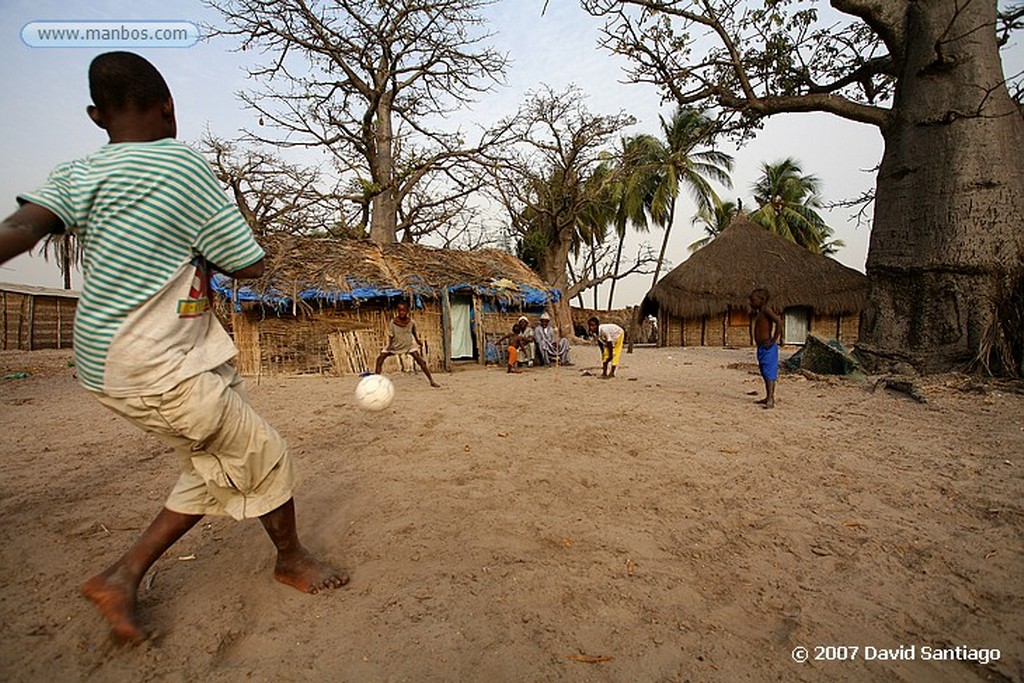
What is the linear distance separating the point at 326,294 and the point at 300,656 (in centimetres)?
929

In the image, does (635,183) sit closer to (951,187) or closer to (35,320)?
(951,187)

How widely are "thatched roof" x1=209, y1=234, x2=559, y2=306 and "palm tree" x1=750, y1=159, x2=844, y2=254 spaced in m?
21.1

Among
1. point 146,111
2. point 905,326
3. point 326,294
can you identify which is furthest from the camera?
point 326,294

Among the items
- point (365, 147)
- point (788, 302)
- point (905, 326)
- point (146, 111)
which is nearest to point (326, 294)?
point (365, 147)

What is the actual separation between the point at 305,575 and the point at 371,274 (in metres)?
9.47

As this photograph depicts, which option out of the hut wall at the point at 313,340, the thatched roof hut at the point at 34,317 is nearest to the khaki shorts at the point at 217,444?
the hut wall at the point at 313,340

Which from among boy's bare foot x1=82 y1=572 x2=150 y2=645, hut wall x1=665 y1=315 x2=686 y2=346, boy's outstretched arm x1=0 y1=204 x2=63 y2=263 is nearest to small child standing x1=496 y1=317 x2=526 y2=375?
boy's bare foot x1=82 y1=572 x2=150 y2=645

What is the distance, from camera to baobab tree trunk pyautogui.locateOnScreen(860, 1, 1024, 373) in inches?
269

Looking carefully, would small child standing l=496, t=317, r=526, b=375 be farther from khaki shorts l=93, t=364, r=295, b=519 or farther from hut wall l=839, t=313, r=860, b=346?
hut wall l=839, t=313, r=860, b=346

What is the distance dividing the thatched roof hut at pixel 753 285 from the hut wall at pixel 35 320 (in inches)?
804

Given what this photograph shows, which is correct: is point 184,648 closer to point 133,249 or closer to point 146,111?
point 133,249

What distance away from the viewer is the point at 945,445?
12.3 ft

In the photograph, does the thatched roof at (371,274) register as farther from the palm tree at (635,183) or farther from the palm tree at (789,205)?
the palm tree at (789,205)

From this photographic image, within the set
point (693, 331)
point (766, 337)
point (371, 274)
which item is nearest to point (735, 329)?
point (693, 331)
